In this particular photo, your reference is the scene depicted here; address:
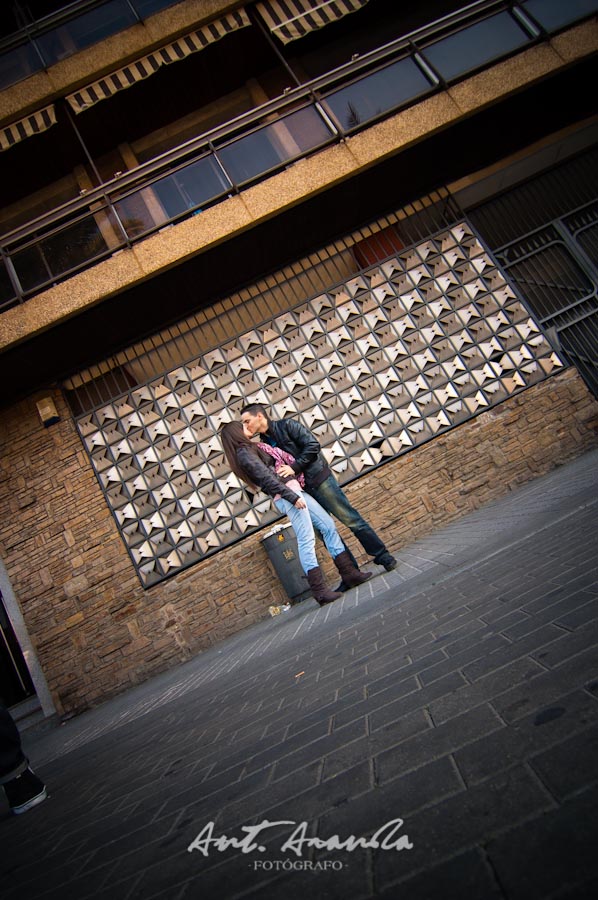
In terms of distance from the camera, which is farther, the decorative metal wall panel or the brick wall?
the decorative metal wall panel

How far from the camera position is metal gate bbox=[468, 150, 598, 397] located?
8.30 m

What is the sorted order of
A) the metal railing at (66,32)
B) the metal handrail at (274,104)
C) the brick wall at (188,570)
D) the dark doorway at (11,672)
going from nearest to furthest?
the brick wall at (188,570)
the metal handrail at (274,104)
the dark doorway at (11,672)
the metal railing at (66,32)

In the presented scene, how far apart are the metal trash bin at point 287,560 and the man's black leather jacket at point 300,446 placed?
1.86 m

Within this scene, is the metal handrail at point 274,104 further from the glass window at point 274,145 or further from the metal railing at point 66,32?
the metal railing at point 66,32

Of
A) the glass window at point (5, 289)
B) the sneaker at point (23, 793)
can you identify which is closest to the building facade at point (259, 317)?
the glass window at point (5, 289)

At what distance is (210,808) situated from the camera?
1.66m

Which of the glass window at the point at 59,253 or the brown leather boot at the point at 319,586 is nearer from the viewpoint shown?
the brown leather boot at the point at 319,586

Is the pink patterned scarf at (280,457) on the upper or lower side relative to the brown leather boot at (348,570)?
upper

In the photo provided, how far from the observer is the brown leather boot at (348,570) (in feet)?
16.2

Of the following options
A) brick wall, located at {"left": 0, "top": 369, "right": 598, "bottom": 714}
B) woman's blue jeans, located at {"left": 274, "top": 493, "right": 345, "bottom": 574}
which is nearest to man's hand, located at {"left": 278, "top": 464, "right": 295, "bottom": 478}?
woman's blue jeans, located at {"left": 274, "top": 493, "right": 345, "bottom": 574}

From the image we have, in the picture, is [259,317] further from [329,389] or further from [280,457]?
[280,457]

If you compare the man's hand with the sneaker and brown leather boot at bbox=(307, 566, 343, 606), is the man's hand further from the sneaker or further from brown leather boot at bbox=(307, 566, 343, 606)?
the sneaker

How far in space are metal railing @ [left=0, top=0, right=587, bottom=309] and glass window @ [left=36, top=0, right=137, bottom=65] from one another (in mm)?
3245

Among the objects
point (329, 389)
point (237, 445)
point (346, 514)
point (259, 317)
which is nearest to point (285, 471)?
point (237, 445)
